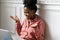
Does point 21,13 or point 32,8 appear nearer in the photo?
point 32,8

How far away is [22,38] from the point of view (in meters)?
1.56

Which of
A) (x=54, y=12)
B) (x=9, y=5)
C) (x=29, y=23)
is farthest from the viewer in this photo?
(x=9, y=5)

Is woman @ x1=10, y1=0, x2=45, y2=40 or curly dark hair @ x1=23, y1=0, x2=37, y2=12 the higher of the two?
curly dark hair @ x1=23, y1=0, x2=37, y2=12

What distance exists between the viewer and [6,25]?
2.16 meters

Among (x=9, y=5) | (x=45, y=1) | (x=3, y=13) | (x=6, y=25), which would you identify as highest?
(x=45, y=1)

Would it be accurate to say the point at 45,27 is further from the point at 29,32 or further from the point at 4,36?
the point at 4,36

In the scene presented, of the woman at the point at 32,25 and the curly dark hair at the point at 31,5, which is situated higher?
the curly dark hair at the point at 31,5

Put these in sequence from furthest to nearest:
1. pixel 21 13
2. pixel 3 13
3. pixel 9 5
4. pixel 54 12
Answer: pixel 3 13 < pixel 9 5 < pixel 21 13 < pixel 54 12

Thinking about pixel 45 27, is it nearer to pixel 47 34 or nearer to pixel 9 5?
pixel 47 34

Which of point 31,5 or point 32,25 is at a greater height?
point 31,5

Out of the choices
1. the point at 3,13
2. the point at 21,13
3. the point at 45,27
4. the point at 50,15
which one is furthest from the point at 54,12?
the point at 3,13

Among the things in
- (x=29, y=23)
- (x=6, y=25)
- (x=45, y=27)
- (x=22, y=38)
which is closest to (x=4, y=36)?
(x=22, y=38)

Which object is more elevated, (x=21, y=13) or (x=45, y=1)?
(x=45, y=1)

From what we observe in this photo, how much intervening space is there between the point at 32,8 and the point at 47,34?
0.29 metres
